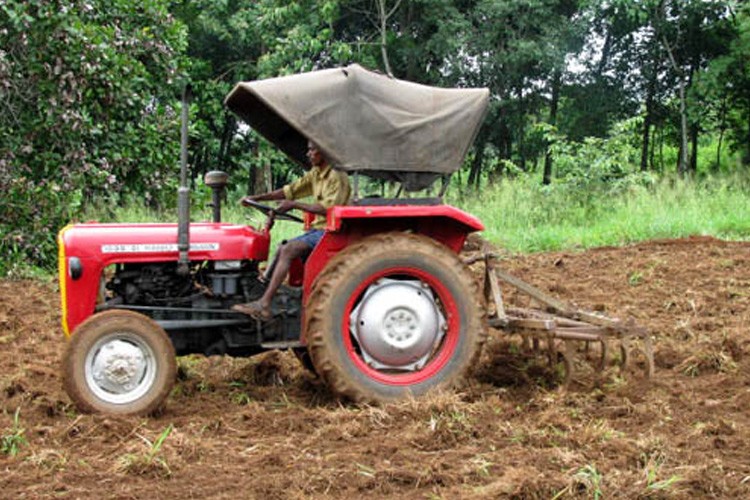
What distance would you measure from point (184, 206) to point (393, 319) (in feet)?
4.14

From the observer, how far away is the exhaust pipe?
4879mm

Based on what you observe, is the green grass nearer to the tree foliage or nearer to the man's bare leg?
the tree foliage

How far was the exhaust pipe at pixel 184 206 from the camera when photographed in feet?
16.0

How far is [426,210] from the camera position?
5195 mm

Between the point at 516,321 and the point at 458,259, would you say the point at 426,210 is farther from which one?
the point at 516,321

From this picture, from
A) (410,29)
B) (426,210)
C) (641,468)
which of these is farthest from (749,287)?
(410,29)

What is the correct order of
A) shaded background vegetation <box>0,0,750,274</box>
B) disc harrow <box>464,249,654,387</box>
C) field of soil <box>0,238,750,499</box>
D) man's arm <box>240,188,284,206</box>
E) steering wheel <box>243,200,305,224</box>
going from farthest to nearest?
shaded background vegetation <box>0,0,750,274</box>
man's arm <box>240,188,284,206</box>
disc harrow <box>464,249,654,387</box>
steering wheel <box>243,200,305,224</box>
field of soil <box>0,238,750,499</box>

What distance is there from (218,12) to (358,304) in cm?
1608

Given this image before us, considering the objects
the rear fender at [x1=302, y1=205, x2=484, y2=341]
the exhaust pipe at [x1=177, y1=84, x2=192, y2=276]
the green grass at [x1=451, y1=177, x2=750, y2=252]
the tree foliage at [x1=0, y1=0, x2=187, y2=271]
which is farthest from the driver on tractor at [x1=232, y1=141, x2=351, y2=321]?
the green grass at [x1=451, y1=177, x2=750, y2=252]

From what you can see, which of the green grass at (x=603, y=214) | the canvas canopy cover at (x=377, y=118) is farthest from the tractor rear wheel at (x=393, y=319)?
the green grass at (x=603, y=214)

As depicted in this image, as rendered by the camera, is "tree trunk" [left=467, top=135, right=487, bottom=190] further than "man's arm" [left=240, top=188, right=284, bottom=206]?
Yes

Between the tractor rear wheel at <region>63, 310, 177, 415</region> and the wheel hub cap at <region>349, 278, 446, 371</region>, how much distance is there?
103 centimetres

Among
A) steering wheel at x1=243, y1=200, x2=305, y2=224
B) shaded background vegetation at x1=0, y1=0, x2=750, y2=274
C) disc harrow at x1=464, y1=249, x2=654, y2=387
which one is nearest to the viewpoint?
steering wheel at x1=243, y1=200, x2=305, y2=224

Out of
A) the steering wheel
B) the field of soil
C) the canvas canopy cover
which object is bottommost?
the field of soil
